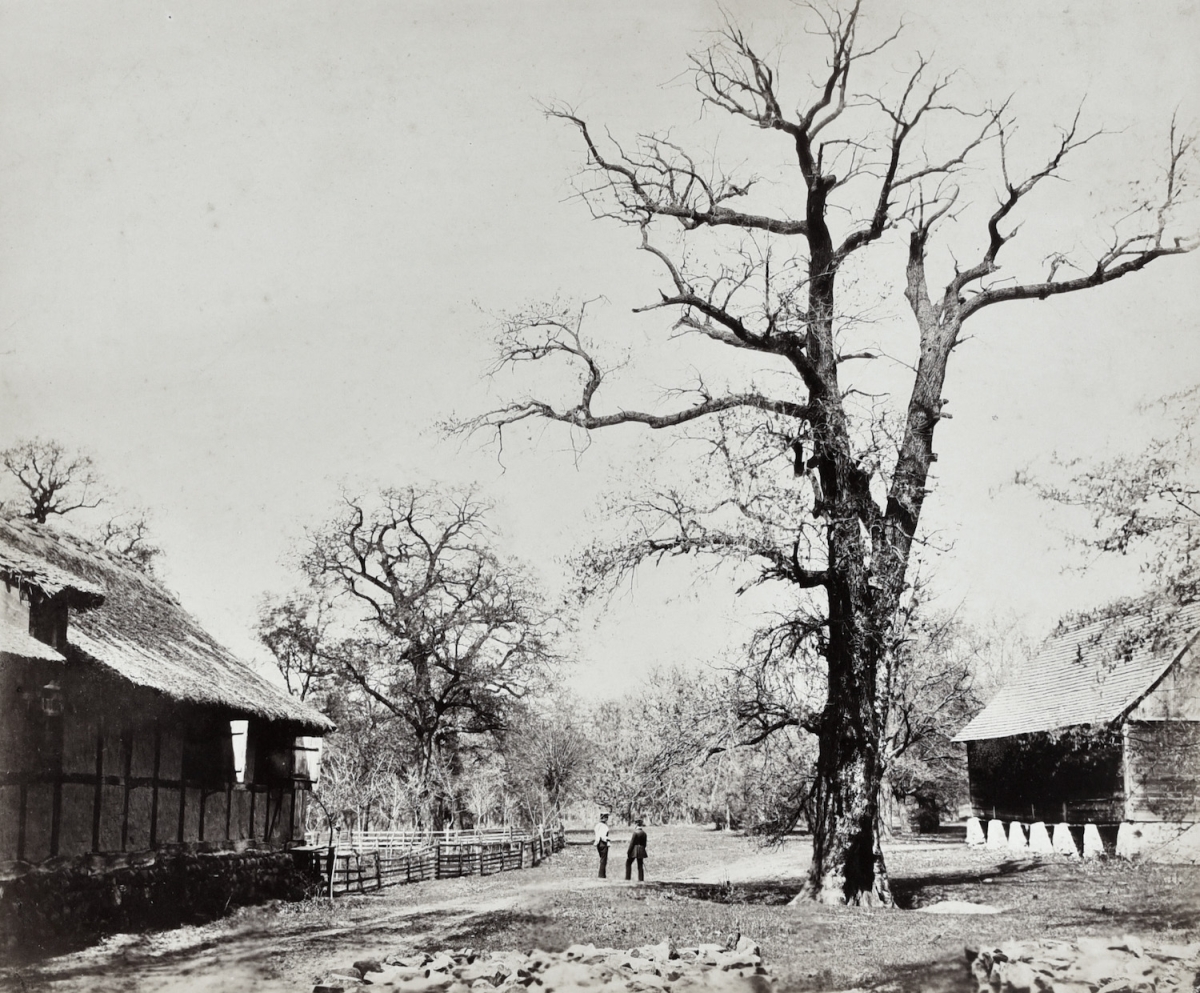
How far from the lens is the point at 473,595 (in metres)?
26.5

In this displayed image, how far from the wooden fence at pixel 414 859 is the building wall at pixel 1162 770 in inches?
627

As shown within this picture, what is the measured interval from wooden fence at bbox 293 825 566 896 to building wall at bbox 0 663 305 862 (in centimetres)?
203

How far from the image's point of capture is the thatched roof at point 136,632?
550 inches

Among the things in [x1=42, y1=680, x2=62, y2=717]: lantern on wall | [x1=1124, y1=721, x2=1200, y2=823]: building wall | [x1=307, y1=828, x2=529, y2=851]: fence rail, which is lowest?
[x1=307, y1=828, x2=529, y2=851]: fence rail

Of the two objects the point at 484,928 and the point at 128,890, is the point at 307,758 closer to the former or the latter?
the point at 128,890

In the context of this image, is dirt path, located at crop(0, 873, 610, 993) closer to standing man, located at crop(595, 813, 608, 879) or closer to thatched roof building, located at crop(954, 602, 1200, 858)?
standing man, located at crop(595, 813, 608, 879)

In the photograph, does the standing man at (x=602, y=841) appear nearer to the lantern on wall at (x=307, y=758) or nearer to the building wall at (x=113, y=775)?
the lantern on wall at (x=307, y=758)

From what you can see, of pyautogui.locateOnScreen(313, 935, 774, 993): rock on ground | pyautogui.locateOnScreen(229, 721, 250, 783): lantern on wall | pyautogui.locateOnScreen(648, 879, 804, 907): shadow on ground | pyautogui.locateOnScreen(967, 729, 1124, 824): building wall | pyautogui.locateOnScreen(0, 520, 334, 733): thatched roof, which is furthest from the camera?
pyautogui.locateOnScreen(967, 729, 1124, 824): building wall

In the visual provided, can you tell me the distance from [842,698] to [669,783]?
3001 millimetres

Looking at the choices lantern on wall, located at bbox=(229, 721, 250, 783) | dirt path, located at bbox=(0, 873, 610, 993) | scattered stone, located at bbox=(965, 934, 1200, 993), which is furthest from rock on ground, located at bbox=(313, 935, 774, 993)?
lantern on wall, located at bbox=(229, 721, 250, 783)

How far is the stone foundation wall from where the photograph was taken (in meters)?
12.9

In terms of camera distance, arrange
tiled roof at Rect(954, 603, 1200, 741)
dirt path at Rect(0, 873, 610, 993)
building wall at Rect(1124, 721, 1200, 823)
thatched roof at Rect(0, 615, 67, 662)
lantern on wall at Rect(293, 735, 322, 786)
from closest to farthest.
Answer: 1. dirt path at Rect(0, 873, 610, 993)
2. thatched roof at Rect(0, 615, 67, 662)
3. lantern on wall at Rect(293, 735, 322, 786)
4. tiled roof at Rect(954, 603, 1200, 741)
5. building wall at Rect(1124, 721, 1200, 823)

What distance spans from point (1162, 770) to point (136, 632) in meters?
21.6

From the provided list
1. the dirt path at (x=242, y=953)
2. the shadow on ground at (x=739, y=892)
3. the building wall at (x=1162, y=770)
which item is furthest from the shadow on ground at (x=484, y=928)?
the building wall at (x=1162, y=770)
